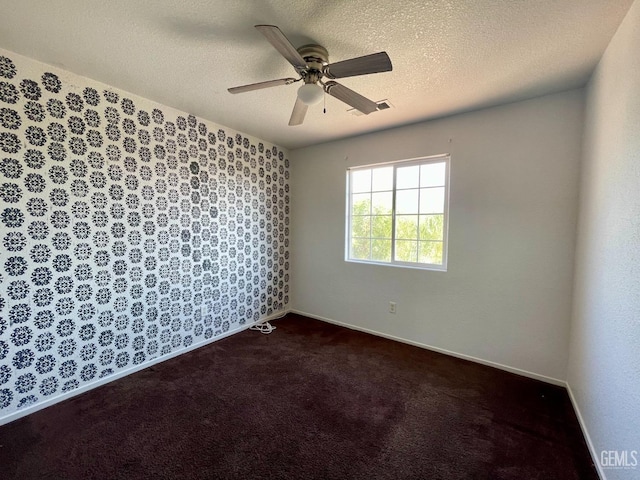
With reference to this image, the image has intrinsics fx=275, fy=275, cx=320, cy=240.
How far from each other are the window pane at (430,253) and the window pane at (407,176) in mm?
661

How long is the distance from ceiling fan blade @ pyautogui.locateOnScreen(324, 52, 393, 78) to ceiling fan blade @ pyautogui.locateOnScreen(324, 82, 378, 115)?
0.08 m

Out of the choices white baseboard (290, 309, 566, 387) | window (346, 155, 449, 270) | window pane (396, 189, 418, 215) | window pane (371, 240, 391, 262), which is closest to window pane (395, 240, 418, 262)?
window (346, 155, 449, 270)

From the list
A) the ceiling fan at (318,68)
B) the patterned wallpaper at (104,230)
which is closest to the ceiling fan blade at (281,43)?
the ceiling fan at (318,68)

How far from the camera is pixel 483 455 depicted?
160 cm

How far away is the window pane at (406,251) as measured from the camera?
305cm

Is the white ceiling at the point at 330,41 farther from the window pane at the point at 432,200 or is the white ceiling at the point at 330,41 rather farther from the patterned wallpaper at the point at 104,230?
the window pane at the point at 432,200

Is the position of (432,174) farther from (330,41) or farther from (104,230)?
(104,230)

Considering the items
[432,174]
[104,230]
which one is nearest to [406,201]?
[432,174]

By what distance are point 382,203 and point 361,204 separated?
285 mm

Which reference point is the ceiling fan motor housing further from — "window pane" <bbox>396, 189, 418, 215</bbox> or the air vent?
"window pane" <bbox>396, 189, 418, 215</bbox>

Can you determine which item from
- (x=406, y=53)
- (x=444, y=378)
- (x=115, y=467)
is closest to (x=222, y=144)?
(x=406, y=53)

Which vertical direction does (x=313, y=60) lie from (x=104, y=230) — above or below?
above

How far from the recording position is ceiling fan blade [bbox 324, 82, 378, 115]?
5.43ft

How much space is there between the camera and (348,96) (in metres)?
1.75
